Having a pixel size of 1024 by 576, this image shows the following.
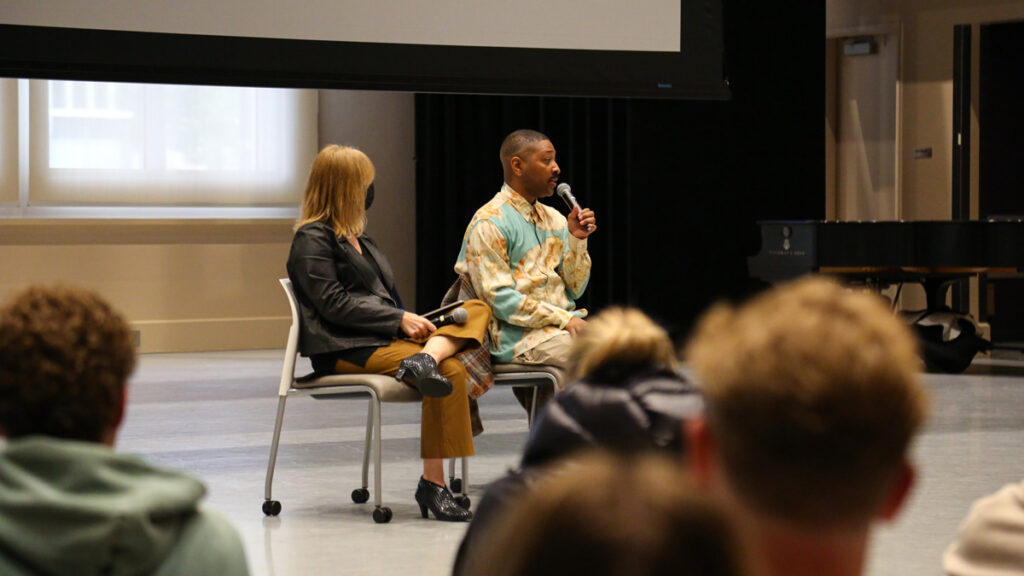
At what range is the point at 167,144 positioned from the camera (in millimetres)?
8891

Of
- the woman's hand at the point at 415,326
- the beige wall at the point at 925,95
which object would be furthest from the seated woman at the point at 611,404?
the beige wall at the point at 925,95

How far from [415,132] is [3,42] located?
560 centimetres

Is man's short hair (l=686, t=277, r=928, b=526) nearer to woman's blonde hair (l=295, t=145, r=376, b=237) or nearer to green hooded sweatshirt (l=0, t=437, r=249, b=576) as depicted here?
green hooded sweatshirt (l=0, t=437, r=249, b=576)

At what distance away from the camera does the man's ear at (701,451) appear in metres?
0.77

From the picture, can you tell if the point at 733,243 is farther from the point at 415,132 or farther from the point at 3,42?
the point at 3,42

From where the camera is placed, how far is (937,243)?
740 cm

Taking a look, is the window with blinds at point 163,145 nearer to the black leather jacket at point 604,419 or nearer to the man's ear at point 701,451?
the black leather jacket at point 604,419

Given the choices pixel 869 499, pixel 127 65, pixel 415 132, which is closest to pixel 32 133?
pixel 415 132

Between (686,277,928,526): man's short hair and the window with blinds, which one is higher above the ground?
the window with blinds

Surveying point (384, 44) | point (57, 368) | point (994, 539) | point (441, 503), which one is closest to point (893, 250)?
point (384, 44)

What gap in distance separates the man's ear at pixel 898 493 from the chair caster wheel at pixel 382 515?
9.15ft

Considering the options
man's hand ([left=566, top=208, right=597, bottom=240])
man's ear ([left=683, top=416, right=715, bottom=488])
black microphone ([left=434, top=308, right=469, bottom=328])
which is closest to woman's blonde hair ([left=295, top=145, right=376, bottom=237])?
black microphone ([left=434, top=308, right=469, bottom=328])

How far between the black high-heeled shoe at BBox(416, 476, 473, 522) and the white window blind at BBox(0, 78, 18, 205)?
5.88 m

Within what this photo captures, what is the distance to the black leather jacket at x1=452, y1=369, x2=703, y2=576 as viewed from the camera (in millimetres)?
1405
